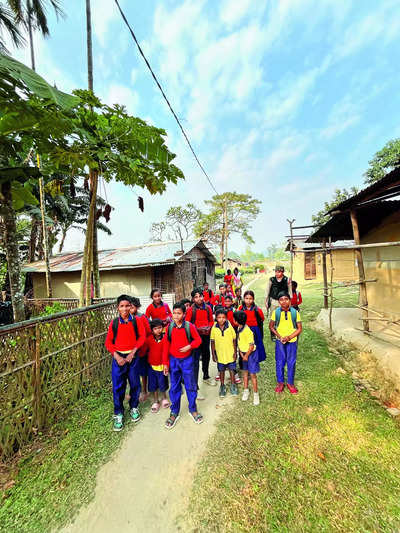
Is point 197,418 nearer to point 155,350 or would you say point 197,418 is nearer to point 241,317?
point 155,350

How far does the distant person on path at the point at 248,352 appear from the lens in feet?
11.8

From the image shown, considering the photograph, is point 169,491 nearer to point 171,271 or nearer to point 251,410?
point 251,410

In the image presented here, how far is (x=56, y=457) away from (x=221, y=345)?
2.58 meters

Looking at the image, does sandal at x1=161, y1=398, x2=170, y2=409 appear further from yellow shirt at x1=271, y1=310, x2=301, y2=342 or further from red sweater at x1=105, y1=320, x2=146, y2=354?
yellow shirt at x1=271, y1=310, x2=301, y2=342

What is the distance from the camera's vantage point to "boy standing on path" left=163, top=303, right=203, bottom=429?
3227mm

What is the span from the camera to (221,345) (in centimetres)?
381

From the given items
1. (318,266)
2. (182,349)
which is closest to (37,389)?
(182,349)


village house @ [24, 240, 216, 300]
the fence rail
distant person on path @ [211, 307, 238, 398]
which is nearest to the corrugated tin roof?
village house @ [24, 240, 216, 300]

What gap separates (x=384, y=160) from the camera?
1727 centimetres

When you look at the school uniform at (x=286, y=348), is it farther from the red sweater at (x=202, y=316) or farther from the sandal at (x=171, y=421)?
the sandal at (x=171, y=421)

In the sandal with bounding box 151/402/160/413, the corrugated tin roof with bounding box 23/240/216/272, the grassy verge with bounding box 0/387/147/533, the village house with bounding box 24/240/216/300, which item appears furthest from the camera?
the village house with bounding box 24/240/216/300

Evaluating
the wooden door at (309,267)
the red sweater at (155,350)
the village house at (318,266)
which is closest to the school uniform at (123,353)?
the red sweater at (155,350)

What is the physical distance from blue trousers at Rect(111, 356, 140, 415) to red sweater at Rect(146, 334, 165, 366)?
0.26 meters

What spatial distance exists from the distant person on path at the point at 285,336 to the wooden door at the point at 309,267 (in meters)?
18.2
